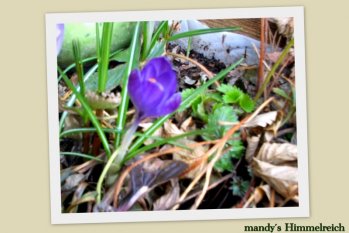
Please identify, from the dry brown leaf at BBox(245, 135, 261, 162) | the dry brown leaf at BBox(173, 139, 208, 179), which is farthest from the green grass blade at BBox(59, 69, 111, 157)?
the dry brown leaf at BBox(245, 135, 261, 162)

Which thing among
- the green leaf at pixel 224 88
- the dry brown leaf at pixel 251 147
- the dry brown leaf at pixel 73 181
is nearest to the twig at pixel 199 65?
the green leaf at pixel 224 88

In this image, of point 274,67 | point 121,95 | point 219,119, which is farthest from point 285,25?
point 121,95

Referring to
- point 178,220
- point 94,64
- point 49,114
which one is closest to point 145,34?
point 94,64

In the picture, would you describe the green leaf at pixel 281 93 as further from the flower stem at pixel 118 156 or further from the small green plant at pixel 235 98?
the flower stem at pixel 118 156

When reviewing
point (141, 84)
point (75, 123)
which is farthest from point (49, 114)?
point (141, 84)

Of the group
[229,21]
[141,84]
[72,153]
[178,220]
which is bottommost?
[178,220]

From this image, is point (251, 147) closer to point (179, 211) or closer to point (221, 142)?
point (221, 142)

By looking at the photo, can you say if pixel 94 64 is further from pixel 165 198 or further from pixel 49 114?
pixel 165 198

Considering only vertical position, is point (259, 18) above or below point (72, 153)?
above
